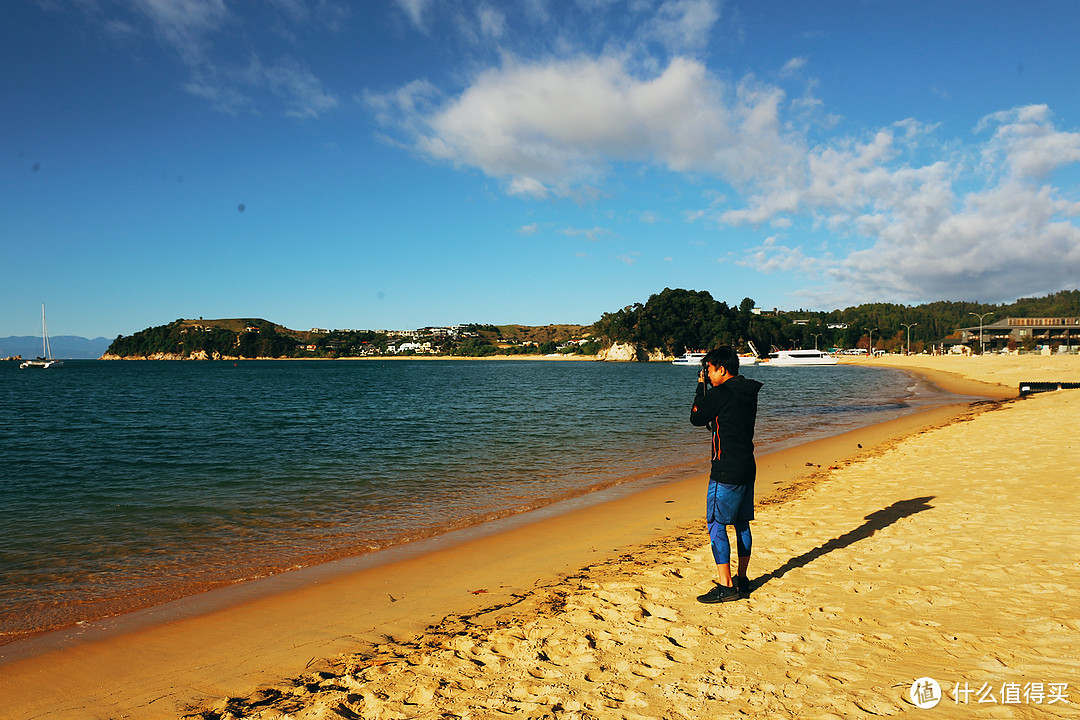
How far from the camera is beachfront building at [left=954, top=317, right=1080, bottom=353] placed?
417 feet

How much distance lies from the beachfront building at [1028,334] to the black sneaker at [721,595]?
15092 centimetres

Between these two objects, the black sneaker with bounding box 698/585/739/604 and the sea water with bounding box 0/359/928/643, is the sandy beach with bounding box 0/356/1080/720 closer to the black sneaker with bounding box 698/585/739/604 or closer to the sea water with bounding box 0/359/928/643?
the black sneaker with bounding box 698/585/739/604

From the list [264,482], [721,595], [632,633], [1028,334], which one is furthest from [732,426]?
[1028,334]

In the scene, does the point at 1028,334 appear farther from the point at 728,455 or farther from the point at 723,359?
the point at 728,455

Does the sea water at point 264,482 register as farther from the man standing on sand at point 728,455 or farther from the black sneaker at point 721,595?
the man standing on sand at point 728,455

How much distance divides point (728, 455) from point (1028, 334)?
172m

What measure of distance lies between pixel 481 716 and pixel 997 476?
1218 centimetres

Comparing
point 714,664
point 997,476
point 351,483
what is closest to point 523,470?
point 351,483

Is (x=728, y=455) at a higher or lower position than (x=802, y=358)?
higher

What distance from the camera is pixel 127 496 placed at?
13680 millimetres

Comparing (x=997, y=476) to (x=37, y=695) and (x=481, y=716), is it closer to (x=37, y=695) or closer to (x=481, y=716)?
(x=481, y=716)

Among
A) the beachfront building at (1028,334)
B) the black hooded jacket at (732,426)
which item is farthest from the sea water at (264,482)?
the beachfront building at (1028,334)

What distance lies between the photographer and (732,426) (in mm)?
5738

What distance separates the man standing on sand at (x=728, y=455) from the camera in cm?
575
